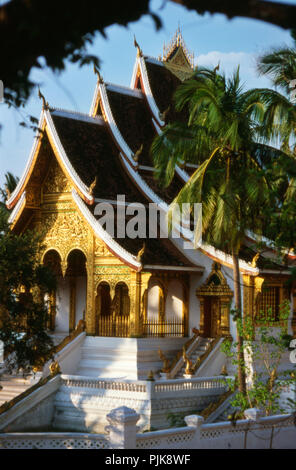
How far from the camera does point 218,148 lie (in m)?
12.9

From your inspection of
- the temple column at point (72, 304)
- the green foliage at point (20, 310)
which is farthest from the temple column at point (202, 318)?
the green foliage at point (20, 310)

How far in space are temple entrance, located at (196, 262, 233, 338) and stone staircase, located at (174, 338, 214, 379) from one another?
231 millimetres

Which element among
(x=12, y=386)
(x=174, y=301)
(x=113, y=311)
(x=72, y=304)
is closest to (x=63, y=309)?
(x=72, y=304)

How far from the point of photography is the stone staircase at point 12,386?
16.1 metres

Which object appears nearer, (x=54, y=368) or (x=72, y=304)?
(x=54, y=368)

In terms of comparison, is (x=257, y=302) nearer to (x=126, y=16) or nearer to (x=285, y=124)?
(x=285, y=124)

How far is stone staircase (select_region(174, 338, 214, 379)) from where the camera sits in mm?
16612

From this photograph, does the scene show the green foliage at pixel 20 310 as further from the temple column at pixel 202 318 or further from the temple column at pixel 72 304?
the temple column at pixel 72 304

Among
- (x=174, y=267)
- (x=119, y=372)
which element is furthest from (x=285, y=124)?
(x=119, y=372)

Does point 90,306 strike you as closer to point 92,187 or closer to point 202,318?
point 202,318

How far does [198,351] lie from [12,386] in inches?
166

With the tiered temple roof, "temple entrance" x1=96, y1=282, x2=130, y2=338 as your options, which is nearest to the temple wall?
"temple entrance" x1=96, y1=282, x2=130, y2=338

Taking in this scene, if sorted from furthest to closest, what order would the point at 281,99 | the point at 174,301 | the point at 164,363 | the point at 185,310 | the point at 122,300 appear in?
1. the point at 122,300
2. the point at 174,301
3. the point at 185,310
4. the point at 164,363
5. the point at 281,99

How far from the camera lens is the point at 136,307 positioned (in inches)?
659
